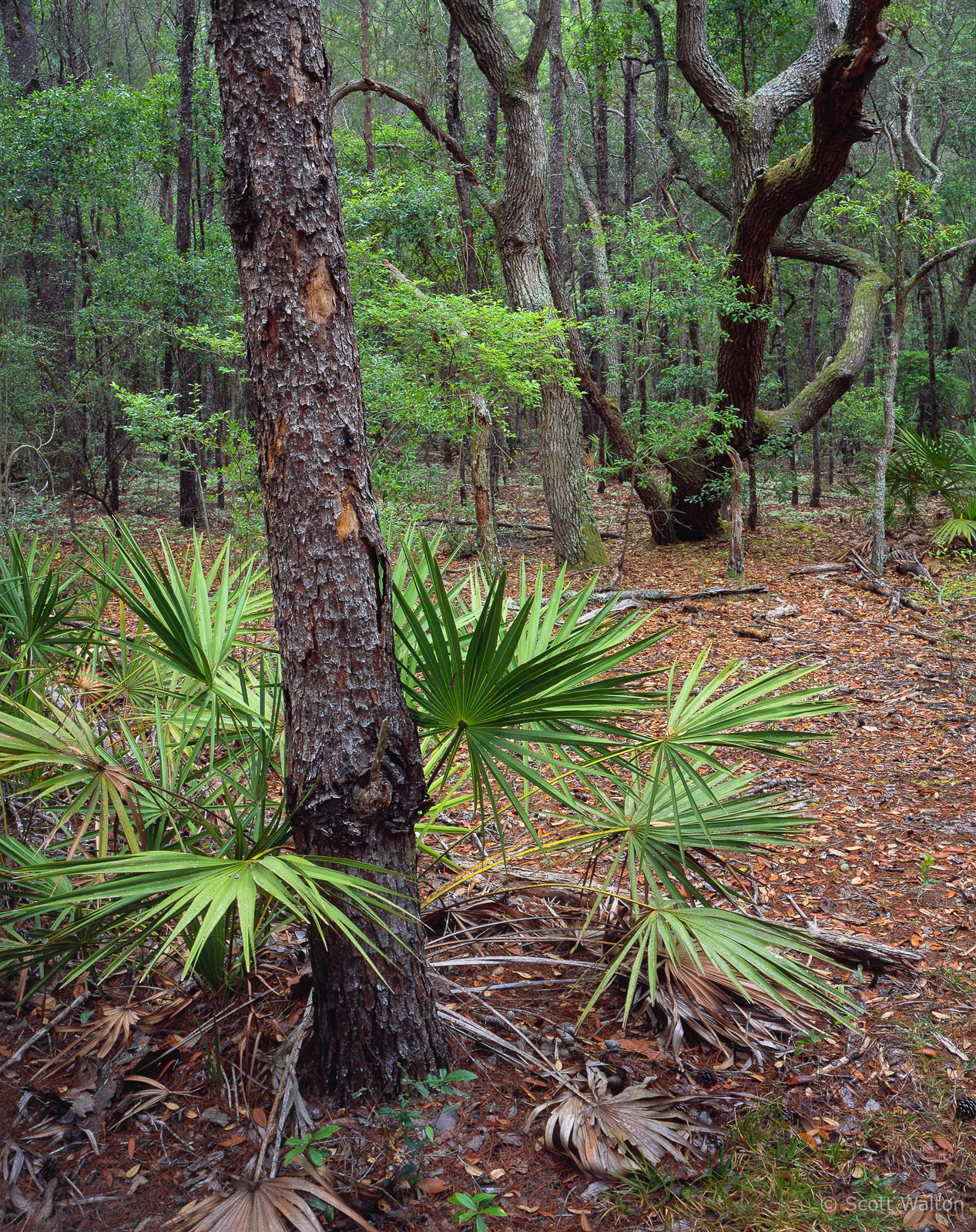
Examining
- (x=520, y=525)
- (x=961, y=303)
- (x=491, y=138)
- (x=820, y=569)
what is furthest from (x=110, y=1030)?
(x=961, y=303)

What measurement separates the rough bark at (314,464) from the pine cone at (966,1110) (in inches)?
72.5

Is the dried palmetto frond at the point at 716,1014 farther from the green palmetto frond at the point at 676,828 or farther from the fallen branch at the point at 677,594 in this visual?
the fallen branch at the point at 677,594

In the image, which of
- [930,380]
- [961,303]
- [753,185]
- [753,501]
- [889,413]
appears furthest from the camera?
[961,303]

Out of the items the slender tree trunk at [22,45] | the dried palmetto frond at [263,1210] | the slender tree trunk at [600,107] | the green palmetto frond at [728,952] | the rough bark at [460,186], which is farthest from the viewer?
the slender tree trunk at [22,45]

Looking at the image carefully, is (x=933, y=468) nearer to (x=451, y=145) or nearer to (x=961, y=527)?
(x=961, y=527)

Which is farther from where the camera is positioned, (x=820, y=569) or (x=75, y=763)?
(x=820, y=569)

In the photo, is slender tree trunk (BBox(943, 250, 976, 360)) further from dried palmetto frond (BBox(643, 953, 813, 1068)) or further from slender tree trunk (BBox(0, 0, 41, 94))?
dried palmetto frond (BBox(643, 953, 813, 1068))

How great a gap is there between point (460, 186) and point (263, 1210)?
10844mm

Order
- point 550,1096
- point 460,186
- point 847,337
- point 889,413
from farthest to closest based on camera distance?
1. point 847,337
2. point 460,186
3. point 889,413
4. point 550,1096

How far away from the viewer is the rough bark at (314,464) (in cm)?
243

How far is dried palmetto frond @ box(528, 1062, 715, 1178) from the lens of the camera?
2.49 meters

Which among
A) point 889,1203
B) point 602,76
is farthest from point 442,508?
point 889,1203

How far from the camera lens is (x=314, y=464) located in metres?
2.48

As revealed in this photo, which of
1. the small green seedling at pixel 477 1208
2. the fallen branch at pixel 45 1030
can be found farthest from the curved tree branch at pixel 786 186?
the fallen branch at pixel 45 1030
